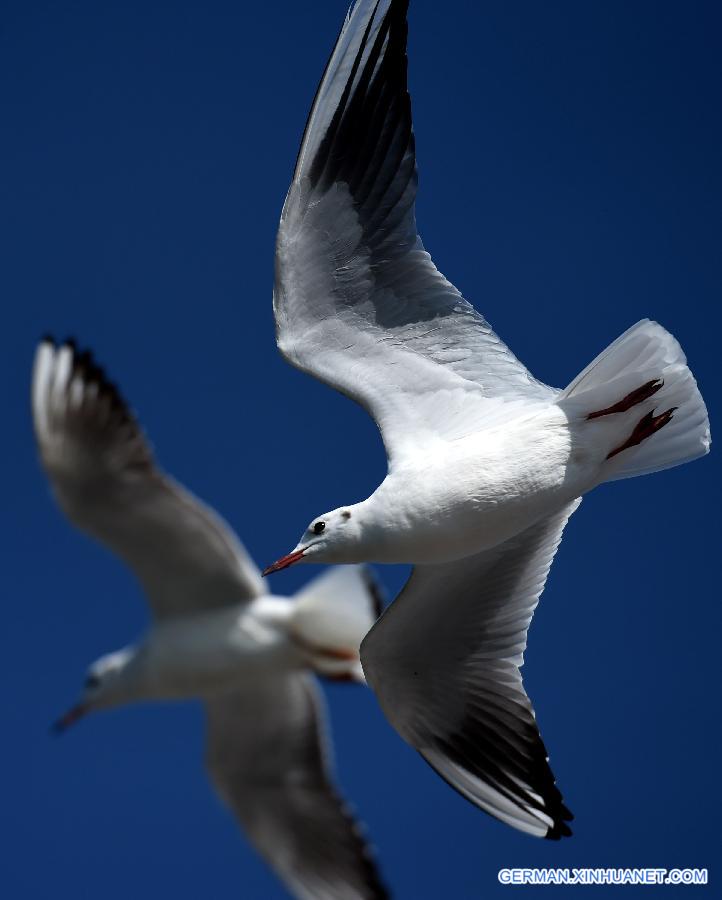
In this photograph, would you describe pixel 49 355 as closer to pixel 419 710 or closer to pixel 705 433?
pixel 419 710

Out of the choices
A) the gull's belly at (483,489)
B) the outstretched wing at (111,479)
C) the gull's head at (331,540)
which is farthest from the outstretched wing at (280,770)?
the gull's belly at (483,489)

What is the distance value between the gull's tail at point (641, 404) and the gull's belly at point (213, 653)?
3.29 m

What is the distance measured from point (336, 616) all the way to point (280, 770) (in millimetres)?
1365

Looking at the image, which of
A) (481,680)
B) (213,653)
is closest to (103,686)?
(213,653)

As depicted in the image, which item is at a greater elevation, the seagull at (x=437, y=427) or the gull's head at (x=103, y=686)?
the seagull at (x=437, y=427)

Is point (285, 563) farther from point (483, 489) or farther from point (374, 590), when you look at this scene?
point (374, 590)

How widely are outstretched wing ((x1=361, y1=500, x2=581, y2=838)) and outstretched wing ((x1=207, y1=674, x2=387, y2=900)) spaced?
3142 millimetres

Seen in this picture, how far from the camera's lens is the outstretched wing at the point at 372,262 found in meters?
4.88

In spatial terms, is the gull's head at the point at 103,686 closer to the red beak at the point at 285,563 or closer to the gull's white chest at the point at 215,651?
the gull's white chest at the point at 215,651

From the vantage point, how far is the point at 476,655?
16.7ft

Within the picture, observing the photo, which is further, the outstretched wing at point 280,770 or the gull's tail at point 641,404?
the outstretched wing at point 280,770

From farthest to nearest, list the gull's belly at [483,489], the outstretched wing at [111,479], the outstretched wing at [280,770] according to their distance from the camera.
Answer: the outstretched wing at [280,770], the outstretched wing at [111,479], the gull's belly at [483,489]

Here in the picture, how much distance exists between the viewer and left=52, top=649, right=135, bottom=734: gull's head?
7973 mm

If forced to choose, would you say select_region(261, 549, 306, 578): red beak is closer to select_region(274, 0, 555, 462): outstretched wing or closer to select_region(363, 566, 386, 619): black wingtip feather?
select_region(274, 0, 555, 462): outstretched wing
